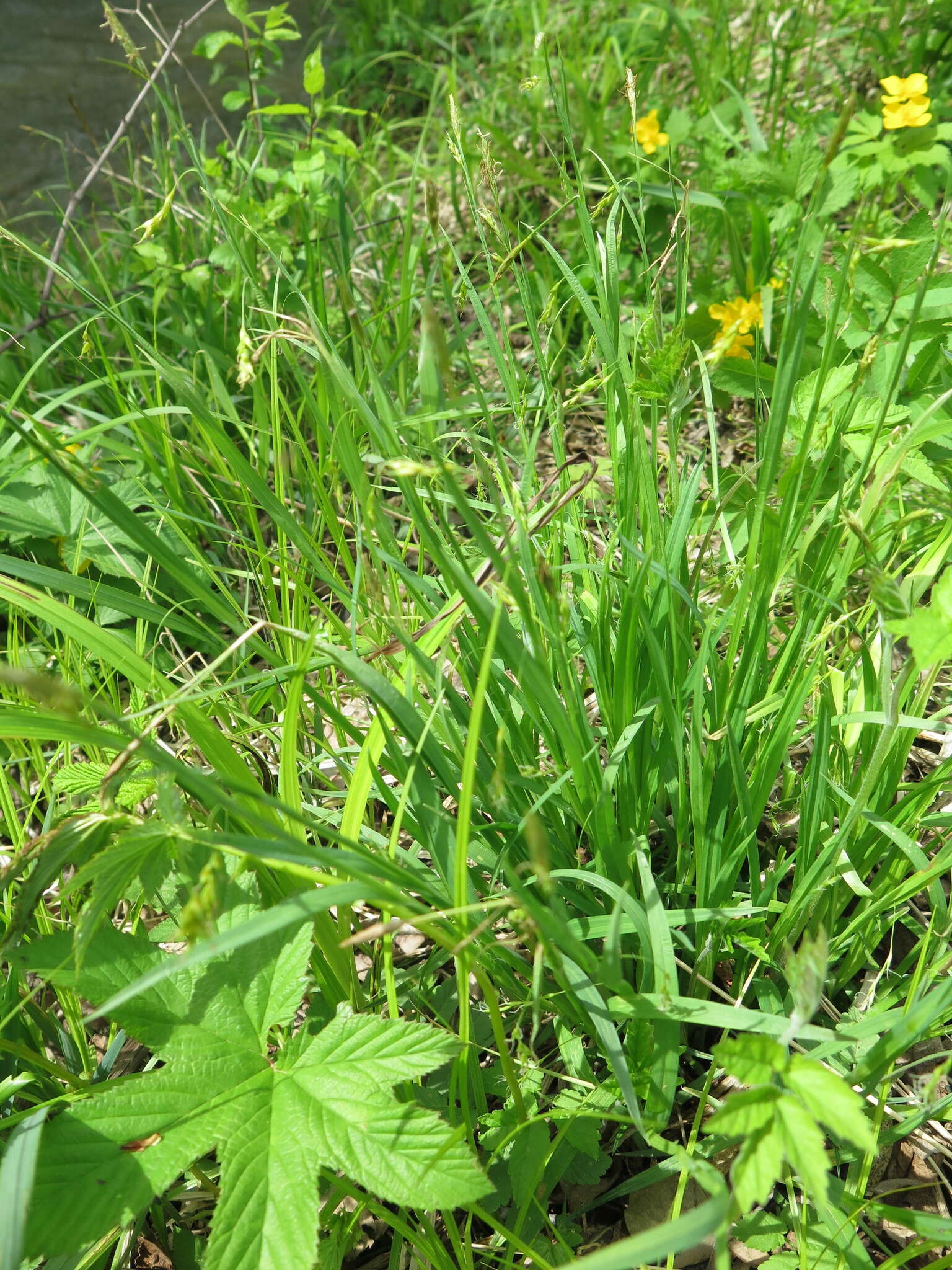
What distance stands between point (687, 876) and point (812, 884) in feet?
0.48

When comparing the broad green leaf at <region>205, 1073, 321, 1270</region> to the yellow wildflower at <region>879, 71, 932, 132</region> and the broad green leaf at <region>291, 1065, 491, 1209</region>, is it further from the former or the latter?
the yellow wildflower at <region>879, 71, 932, 132</region>

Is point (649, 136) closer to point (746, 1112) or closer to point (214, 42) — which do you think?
point (214, 42)

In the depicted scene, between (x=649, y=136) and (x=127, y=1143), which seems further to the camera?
(x=649, y=136)

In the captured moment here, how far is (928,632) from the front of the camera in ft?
2.43

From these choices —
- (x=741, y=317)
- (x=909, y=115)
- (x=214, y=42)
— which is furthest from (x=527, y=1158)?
(x=214, y=42)

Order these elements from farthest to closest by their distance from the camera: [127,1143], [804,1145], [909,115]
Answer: [909,115] < [127,1143] < [804,1145]

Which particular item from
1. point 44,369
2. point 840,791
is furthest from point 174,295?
point 840,791

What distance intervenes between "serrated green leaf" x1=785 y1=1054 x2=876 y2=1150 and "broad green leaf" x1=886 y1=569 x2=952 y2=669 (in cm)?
33

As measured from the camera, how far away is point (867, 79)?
2.85 meters

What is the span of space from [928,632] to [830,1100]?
38 centimetres

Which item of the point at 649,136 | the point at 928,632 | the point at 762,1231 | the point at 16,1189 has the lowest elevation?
the point at 762,1231

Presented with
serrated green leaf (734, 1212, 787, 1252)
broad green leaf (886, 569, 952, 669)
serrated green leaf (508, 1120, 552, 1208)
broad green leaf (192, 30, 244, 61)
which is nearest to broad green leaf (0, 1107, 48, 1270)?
serrated green leaf (508, 1120, 552, 1208)

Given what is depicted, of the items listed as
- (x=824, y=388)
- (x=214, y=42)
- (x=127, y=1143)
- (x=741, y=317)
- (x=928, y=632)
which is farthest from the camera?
(x=214, y=42)

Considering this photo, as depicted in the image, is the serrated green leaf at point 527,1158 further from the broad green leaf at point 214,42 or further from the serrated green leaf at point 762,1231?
the broad green leaf at point 214,42
